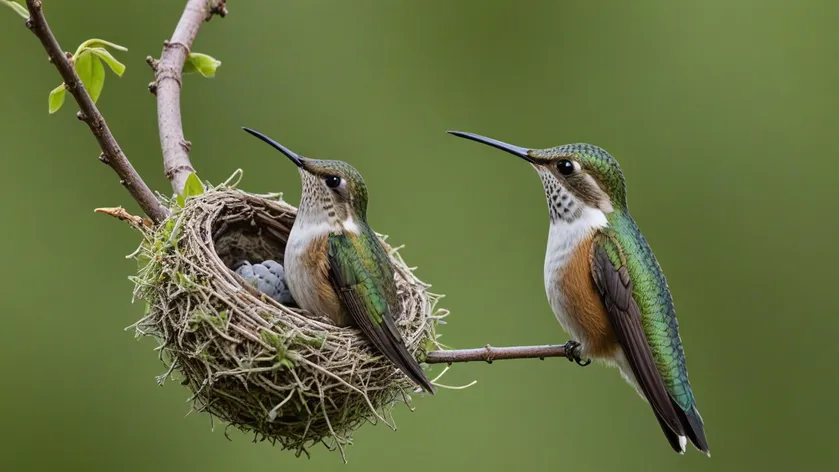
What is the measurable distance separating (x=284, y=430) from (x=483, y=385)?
358 cm

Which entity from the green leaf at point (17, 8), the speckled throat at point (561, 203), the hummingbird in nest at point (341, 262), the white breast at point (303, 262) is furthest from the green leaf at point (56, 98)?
the speckled throat at point (561, 203)

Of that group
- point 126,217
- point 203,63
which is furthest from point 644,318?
point 203,63

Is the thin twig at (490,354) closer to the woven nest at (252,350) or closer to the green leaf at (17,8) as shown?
the woven nest at (252,350)

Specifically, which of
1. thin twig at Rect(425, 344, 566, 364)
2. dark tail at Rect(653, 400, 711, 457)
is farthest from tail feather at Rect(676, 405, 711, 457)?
thin twig at Rect(425, 344, 566, 364)

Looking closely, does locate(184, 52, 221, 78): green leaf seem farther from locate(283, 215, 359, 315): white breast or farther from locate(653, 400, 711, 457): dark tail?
locate(653, 400, 711, 457): dark tail


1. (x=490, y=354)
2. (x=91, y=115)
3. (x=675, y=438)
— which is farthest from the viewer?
(x=675, y=438)

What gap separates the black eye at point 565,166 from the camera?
3.97 meters

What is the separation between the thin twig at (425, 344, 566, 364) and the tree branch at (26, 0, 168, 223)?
1127mm

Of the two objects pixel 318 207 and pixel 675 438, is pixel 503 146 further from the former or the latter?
pixel 675 438

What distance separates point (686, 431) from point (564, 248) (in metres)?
0.78

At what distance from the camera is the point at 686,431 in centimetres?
376

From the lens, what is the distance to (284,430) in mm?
3820

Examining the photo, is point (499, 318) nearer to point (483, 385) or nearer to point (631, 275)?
point (483, 385)

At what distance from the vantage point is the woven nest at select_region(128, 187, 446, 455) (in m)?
3.60
